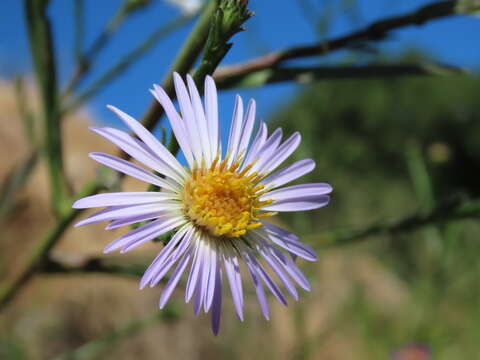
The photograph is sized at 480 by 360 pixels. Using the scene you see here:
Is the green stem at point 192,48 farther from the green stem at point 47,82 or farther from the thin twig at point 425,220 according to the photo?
the thin twig at point 425,220

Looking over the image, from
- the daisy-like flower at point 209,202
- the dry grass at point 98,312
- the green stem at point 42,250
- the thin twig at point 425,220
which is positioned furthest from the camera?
the dry grass at point 98,312

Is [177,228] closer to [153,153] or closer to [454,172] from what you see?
[153,153]

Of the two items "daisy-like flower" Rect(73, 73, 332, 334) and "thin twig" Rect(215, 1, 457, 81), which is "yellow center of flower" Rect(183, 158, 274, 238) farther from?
"thin twig" Rect(215, 1, 457, 81)

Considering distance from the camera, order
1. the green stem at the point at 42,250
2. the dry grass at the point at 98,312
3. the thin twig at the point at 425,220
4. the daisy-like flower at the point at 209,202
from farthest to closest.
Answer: the dry grass at the point at 98,312, the thin twig at the point at 425,220, the green stem at the point at 42,250, the daisy-like flower at the point at 209,202

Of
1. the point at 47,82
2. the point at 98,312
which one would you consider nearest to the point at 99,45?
the point at 47,82

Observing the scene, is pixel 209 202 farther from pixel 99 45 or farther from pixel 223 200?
pixel 99 45

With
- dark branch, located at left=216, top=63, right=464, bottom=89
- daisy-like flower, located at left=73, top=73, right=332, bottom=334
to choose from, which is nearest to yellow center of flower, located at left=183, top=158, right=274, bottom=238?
daisy-like flower, located at left=73, top=73, right=332, bottom=334

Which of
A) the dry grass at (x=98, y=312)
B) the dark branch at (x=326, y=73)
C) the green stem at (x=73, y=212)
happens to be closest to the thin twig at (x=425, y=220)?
the dark branch at (x=326, y=73)

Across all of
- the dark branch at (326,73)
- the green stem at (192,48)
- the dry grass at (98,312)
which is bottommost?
the dry grass at (98,312)
